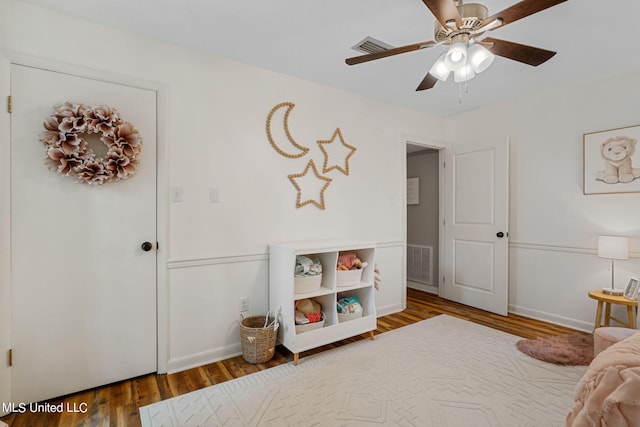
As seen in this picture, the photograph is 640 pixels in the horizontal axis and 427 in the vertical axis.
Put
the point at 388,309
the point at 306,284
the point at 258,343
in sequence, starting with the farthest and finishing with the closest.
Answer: the point at 388,309
the point at 306,284
the point at 258,343

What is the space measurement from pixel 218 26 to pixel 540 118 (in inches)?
127

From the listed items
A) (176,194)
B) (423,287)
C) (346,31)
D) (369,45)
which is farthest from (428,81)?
(423,287)

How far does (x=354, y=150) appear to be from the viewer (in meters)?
3.18

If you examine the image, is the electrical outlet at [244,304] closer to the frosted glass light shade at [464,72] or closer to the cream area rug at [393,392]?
the cream area rug at [393,392]

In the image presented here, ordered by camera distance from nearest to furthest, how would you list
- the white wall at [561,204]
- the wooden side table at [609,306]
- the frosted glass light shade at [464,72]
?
1. the frosted glass light shade at [464,72]
2. the wooden side table at [609,306]
3. the white wall at [561,204]

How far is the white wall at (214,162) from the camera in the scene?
1950 mm

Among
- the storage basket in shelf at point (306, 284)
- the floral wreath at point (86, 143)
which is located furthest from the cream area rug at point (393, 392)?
the floral wreath at point (86, 143)

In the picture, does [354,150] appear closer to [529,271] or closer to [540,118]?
[540,118]

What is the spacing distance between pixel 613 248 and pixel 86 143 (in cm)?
398

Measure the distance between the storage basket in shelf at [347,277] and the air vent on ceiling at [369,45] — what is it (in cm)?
173

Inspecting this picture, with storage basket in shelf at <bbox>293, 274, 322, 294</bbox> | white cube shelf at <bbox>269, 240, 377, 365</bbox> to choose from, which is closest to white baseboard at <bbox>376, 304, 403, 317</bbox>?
white cube shelf at <bbox>269, 240, 377, 365</bbox>

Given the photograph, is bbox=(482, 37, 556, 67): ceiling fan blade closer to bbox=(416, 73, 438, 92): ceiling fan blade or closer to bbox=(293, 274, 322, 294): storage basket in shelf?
bbox=(416, 73, 438, 92): ceiling fan blade

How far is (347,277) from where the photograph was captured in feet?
8.61

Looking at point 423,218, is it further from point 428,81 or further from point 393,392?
point 393,392
